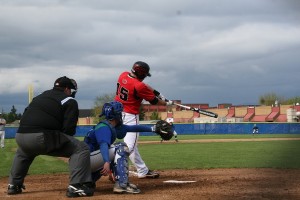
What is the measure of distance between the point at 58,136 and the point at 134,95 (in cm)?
212

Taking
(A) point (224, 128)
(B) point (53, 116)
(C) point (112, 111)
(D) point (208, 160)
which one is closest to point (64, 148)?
(B) point (53, 116)

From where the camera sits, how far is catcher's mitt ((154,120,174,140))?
651 centimetres

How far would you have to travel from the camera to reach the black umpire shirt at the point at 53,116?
5.90m

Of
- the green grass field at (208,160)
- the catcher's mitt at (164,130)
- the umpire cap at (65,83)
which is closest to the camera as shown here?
the umpire cap at (65,83)

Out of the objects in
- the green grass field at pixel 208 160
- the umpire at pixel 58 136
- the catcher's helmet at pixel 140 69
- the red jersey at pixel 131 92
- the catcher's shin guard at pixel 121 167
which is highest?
the catcher's helmet at pixel 140 69

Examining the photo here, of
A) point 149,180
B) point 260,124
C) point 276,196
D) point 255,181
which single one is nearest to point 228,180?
point 255,181

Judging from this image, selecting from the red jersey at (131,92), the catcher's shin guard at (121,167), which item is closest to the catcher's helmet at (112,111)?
the catcher's shin guard at (121,167)

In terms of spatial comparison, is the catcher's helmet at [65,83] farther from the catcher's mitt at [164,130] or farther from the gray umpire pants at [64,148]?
the catcher's mitt at [164,130]

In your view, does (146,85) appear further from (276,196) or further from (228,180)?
(276,196)

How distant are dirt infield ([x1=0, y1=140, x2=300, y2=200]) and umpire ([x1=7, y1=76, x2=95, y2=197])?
304 millimetres

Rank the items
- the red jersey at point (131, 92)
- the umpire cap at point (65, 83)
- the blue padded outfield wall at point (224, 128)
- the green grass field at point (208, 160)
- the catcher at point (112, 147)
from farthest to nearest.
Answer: the blue padded outfield wall at point (224, 128) → the green grass field at point (208, 160) → the red jersey at point (131, 92) → the umpire cap at point (65, 83) → the catcher at point (112, 147)

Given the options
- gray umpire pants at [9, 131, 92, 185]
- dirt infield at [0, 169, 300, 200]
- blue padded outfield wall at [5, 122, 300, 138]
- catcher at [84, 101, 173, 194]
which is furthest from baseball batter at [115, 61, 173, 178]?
blue padded outfield wall at [5, 122, 300, 138]

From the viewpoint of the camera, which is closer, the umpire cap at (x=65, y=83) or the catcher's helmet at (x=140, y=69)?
the umpire cap at (x=65, y=83)

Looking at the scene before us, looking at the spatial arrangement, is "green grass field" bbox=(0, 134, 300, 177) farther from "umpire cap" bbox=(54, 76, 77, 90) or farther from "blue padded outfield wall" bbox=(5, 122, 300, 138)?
"blue padded outfield wall" bbox=(5, 122, 300, 138)
